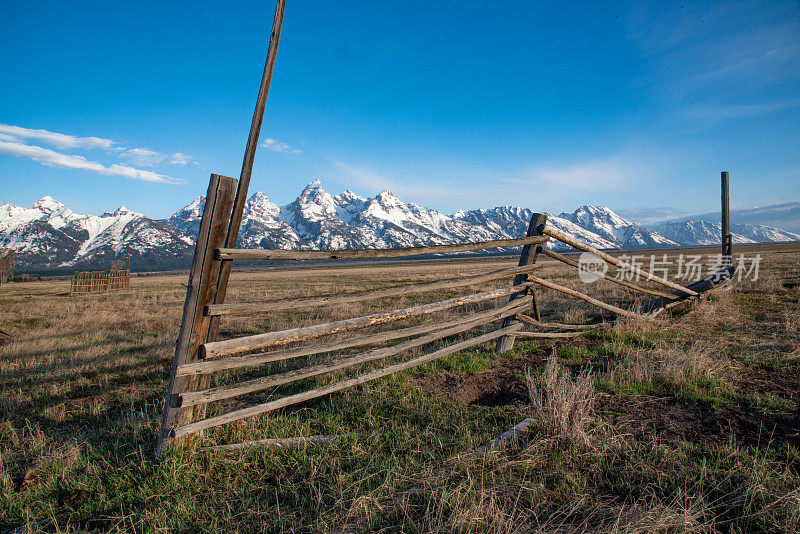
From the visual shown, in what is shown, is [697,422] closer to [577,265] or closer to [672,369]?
→ [672,369]

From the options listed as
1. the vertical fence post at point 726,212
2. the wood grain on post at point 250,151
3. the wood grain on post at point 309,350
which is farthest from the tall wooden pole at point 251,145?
the vertical fence post at point 726,212

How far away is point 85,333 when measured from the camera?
348 inches

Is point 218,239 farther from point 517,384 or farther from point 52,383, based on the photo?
point 52,383

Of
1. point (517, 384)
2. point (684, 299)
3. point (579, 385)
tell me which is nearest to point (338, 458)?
point (579, 385)

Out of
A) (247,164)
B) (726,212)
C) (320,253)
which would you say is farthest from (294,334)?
(726,212)

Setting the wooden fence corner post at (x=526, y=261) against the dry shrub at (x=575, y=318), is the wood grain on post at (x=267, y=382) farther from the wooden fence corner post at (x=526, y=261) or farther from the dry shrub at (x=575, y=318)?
the dry shrub at (x=575, y=318)

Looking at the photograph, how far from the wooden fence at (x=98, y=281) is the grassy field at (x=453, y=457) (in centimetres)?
2274

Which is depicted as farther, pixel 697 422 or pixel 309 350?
pixel 309 350

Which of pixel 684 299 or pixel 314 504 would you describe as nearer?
pixel 314 504

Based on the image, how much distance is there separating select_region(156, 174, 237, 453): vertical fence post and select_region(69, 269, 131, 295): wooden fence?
2551 centimetres

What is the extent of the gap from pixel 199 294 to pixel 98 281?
1082 inches

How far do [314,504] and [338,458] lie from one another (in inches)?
17.5

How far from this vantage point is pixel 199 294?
3027 millimetres

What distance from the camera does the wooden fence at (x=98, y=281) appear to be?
906 inches
